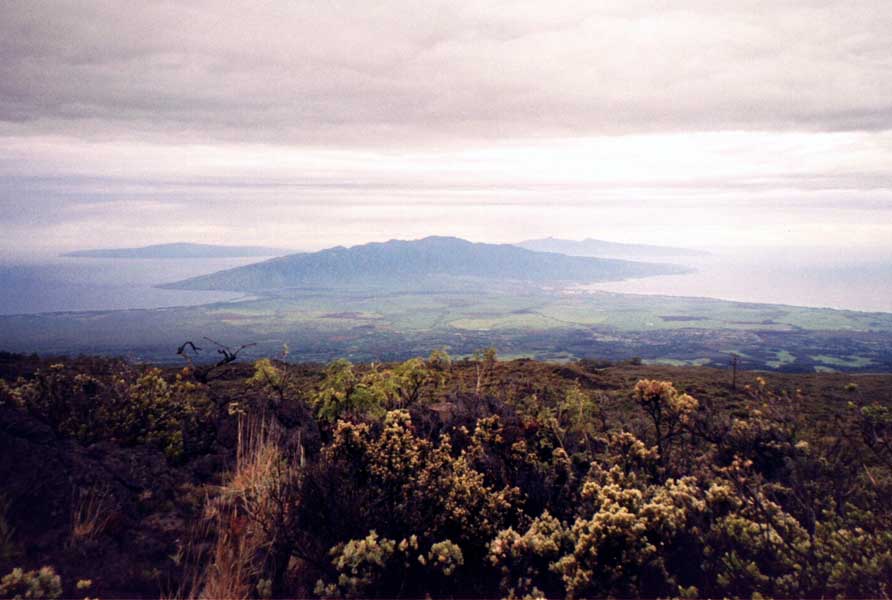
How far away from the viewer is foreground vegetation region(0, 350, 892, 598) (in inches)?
158

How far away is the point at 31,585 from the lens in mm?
3561

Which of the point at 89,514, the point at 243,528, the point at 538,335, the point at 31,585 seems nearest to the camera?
the point at 31,585

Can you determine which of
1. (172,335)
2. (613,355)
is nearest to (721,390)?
(613,355)

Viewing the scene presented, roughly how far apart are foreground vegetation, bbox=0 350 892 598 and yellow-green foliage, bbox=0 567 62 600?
12 millimetres

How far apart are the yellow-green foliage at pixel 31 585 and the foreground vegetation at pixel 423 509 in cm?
1

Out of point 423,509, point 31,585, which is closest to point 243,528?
point 31,585

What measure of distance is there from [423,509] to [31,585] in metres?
3.26

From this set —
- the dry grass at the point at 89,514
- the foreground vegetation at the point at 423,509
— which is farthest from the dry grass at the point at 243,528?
the dry grass at the point at 89,514

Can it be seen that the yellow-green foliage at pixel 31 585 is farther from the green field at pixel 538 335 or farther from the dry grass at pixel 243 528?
the green field at pixel 538 335

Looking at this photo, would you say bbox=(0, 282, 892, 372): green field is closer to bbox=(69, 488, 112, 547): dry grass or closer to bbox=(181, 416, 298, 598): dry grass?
bbox=(181, 416, 298, 598): dry grass

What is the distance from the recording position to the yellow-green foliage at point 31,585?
350 centimetres

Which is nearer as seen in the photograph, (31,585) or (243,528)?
(31,585)

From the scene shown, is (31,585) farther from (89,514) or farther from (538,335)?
(538,335)

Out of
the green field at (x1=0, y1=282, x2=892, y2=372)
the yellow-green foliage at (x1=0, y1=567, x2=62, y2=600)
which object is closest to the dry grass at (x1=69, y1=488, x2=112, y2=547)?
the yellow-green foliage at (x1=0, y1=567, x2=62, y2=600)
